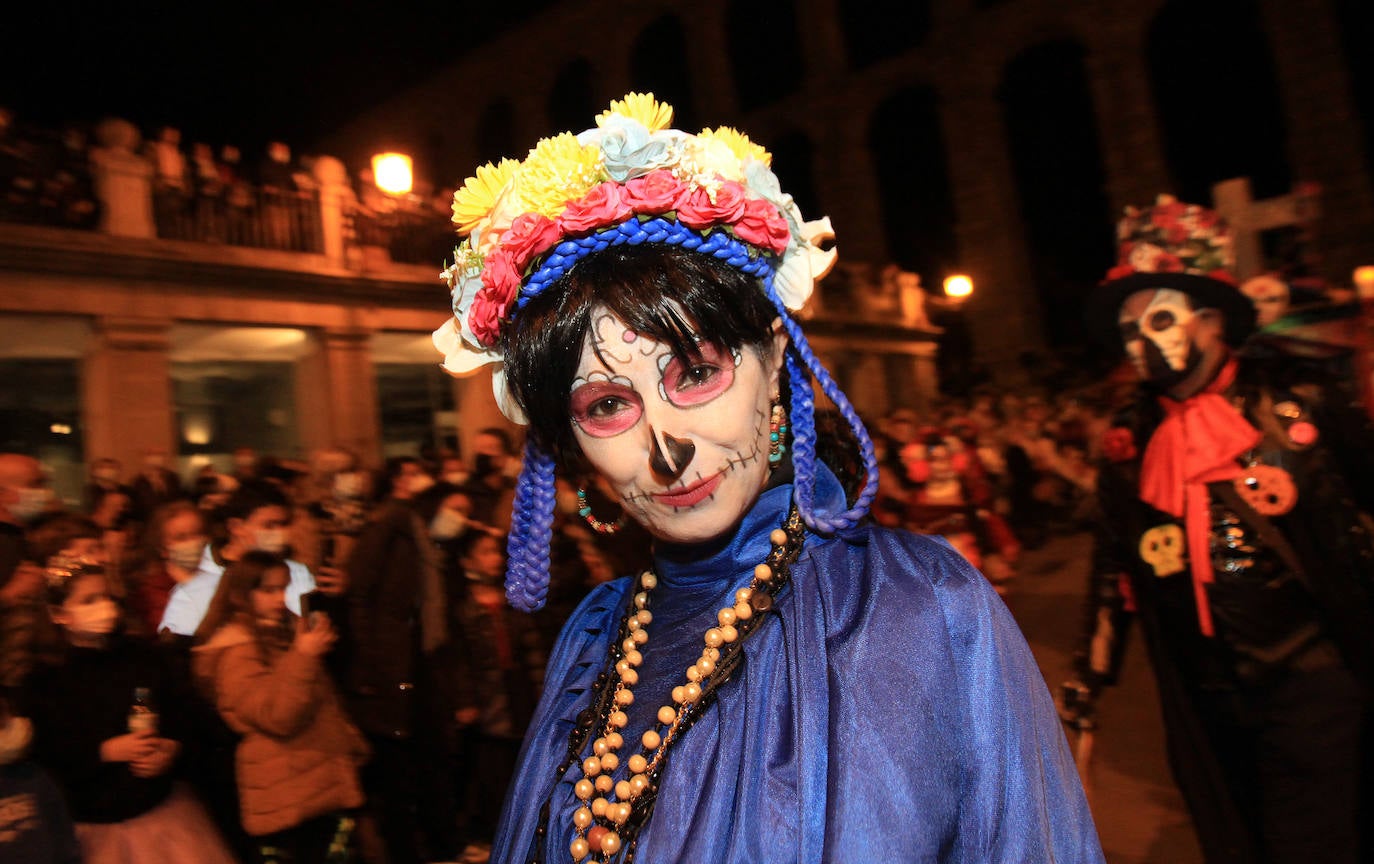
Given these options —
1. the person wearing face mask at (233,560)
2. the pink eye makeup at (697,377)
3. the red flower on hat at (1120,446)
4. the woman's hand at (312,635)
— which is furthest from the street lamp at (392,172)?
the pink eye makeup at (697,377)

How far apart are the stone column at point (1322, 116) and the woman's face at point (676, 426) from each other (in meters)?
17.8

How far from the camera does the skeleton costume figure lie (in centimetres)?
244

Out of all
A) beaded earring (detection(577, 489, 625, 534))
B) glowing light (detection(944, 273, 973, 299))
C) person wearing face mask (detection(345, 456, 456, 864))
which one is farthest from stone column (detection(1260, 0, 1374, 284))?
beaded earring (detection(577, 489, 625, 534))

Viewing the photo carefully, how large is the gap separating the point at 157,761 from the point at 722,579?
2.46 meters

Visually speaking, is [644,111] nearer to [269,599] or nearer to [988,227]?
[269,599]

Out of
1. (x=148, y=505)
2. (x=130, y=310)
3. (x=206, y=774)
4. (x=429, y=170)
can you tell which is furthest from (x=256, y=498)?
(x=429, y=170)

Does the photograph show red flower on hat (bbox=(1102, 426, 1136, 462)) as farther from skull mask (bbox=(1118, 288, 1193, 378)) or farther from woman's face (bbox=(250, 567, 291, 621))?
woman's face (bbox=(250, 567, 291, 621))

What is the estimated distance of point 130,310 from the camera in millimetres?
10055

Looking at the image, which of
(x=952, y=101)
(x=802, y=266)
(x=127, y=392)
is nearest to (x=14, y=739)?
(x=802, y=266)

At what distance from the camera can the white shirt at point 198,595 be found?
159 inches

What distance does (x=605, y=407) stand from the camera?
4.79 ft

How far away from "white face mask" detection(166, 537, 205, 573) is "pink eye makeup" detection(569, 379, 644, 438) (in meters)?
3.56

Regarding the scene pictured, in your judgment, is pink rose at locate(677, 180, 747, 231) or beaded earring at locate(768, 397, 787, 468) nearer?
pink rose at locate(677, 180, 747, 231)

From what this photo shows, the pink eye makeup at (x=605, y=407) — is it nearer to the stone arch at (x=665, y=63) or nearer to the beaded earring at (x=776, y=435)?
the beaded earring at (x=776, y=435)
